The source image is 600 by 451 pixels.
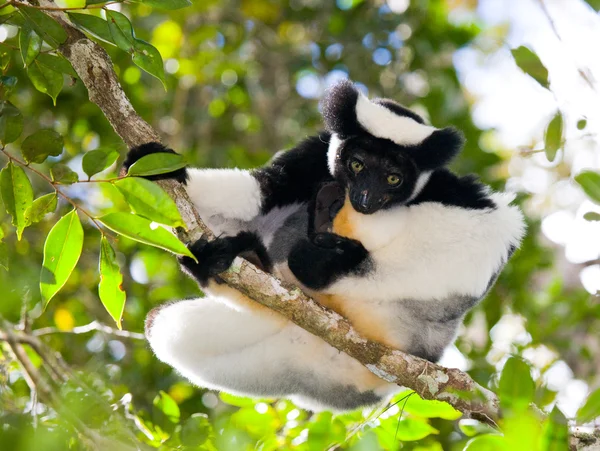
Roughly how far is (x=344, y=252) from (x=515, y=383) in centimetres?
150

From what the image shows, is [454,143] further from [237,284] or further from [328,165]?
[237,284]

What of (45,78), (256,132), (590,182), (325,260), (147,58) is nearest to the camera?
(590,182)

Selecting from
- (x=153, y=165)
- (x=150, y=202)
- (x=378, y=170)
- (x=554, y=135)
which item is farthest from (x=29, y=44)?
(x=554, y=135)

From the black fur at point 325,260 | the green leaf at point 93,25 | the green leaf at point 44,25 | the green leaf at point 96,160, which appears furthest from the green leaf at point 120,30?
the black fur at point 325,260

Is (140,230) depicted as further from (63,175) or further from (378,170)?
(378,170)

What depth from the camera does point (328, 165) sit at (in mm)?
3725

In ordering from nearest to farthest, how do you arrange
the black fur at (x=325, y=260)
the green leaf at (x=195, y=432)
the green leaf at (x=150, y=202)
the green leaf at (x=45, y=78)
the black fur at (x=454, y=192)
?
1. the green leaf at (x=150, y=202)
2. the green leaf at (x=45, y=78)
3. the green leaf at (x=195, y=432)
4. the black fur at (x=325, y=260)
5. the black fur at (x=454, y=192)

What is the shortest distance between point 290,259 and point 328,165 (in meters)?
0.80

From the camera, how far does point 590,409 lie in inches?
67.9

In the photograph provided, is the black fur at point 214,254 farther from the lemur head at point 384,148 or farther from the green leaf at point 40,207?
the lemur head at point 384,148

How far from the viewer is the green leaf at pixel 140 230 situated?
7.02ft

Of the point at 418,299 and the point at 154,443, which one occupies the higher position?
the point at 418,299

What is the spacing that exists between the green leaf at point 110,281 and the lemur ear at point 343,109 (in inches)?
62.5

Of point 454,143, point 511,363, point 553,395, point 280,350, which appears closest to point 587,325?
point 553,395
